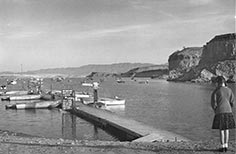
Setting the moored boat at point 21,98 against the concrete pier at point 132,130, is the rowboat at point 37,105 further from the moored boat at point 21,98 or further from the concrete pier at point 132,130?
the moored boat at point 21,98

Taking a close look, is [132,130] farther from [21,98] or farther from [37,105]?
[21,98]

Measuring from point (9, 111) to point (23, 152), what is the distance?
113ft

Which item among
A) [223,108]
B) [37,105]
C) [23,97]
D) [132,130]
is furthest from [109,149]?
[23,97]

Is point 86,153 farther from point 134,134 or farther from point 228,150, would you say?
point 134,134

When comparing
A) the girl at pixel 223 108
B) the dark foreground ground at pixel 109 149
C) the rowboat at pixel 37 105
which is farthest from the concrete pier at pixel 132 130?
the rowboat at pixel 37 105

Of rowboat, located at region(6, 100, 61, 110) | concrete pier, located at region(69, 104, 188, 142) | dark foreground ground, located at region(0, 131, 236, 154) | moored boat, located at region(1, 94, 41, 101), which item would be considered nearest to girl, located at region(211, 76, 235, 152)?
dark foreground ground, located at region(0, 131, 236, 154)

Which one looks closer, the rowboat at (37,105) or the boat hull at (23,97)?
the rowboat at (37,105)

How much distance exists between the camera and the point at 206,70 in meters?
194

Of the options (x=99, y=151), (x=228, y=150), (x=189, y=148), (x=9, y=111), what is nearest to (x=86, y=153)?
(x=99, y=151)

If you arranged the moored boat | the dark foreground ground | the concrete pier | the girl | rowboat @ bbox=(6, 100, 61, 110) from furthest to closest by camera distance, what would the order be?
the moored boat
rowboat @ bbox=(6, 100, 61, 110)
the concrete pier
the dark foreground ground
the girl

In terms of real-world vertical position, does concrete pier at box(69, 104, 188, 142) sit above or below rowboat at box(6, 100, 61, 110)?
above

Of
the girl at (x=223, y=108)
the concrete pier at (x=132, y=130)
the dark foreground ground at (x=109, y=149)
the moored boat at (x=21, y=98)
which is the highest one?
the girl at (x=223, y=108)

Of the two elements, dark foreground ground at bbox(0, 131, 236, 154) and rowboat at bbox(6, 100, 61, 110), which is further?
rowboat at bbox(6, 100, 61, 110)

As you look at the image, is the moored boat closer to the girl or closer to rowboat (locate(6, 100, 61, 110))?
rowboat (locate(6, 100, 61, 110))
